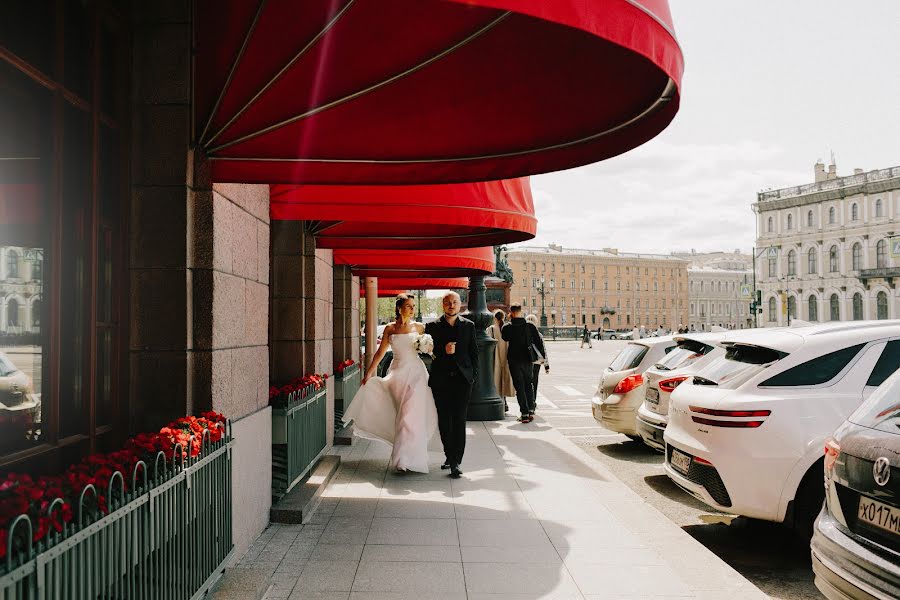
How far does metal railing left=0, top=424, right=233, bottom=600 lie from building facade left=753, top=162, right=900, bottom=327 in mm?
80489

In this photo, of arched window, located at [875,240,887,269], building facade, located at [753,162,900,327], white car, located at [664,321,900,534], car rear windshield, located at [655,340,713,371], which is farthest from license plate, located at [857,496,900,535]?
arched window, located at [875,240,887,269]

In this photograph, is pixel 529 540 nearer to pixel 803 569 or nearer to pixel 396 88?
pixel 803 569

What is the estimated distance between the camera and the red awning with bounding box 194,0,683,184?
415 cm

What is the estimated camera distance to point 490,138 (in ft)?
17.4

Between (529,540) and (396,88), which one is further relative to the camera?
(529,540)

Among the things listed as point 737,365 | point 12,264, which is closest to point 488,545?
point 737,365

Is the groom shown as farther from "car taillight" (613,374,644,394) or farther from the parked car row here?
"car taillight" (613,374,644,394)

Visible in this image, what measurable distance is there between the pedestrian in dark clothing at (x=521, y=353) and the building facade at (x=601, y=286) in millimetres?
108662

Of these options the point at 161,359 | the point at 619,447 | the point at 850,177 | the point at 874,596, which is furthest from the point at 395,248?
the point at 850,177

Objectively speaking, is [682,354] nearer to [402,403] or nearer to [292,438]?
[402,403]

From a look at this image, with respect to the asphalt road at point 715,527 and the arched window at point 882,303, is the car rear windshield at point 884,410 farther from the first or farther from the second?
the arched window at point 882,303

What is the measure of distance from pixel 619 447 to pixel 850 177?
89809 mm

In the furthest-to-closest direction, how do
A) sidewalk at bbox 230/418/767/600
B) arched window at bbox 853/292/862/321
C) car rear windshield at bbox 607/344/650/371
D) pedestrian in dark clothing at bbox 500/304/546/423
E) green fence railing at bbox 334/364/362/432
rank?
arched window at bbox 853/292/862/321 → pedestrian in dark clothing at bbox 500/304/546/423 → green fence railing at bbox 334/364/362/432 → car rear windshield at bbox 607/344/650/371 → sidewalk at bbox 230/418/767/600

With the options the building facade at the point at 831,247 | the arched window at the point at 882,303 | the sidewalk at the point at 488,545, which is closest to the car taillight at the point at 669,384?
the sidewalk at the point at 488,545
